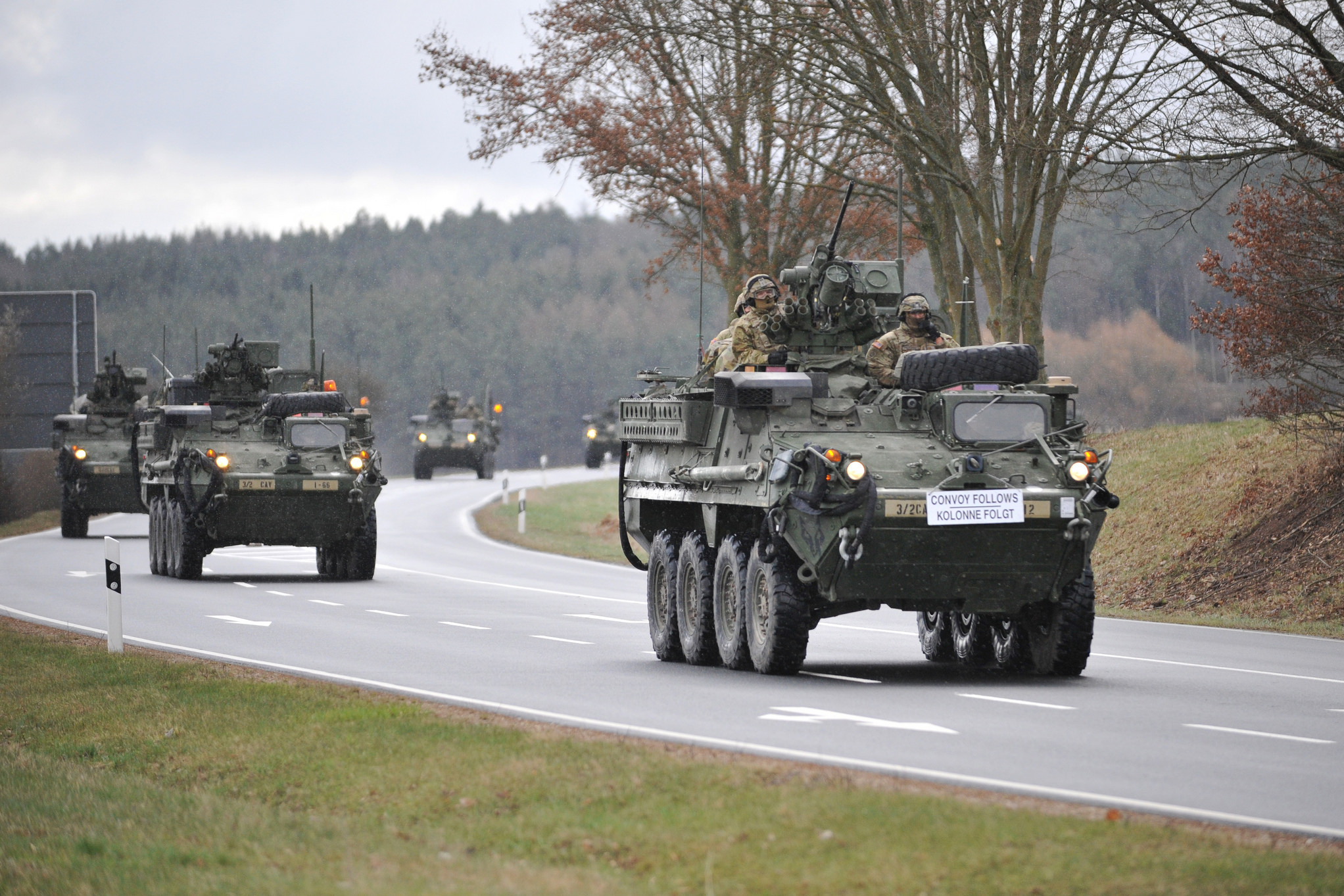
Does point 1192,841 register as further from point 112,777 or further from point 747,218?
point 747,218

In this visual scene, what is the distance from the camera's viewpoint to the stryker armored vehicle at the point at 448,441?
72.4 metres

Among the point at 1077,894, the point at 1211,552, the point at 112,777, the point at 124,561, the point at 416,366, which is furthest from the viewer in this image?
the point at 416,366

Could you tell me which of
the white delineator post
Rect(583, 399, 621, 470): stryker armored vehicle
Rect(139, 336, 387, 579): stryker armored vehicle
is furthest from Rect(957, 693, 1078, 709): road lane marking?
Rect(583, 399, 621, 470): stryker armored vehicle

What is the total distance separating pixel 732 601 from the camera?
16172mm

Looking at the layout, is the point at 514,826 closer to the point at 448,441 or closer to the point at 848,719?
the point at 848,719

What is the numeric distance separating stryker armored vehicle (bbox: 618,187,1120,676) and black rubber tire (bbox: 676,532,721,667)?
0.7 inches

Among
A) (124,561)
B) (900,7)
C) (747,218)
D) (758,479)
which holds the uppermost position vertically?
(900,7)

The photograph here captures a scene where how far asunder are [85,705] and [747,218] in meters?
23.2

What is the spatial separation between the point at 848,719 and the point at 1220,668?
5.17 meters

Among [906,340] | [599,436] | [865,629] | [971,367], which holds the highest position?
[906,340]

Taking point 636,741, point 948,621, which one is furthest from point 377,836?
point 948,621

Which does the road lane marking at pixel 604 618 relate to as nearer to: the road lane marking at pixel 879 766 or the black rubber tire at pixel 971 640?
the black rubber tire at pixel 971 640

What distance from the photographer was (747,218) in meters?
36.0

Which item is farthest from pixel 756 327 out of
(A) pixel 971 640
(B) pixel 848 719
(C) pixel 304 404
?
(C) pixel 304 404
